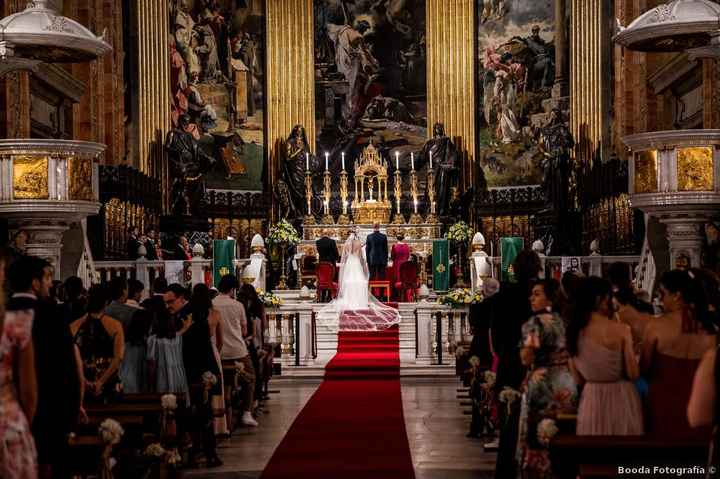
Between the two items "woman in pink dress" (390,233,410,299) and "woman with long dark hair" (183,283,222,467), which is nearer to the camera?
"woman with long dark hair" (183,283,222,467)

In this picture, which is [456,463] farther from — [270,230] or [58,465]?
[270,230]

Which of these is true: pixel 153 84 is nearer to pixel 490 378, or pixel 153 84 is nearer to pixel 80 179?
pixel 80 179

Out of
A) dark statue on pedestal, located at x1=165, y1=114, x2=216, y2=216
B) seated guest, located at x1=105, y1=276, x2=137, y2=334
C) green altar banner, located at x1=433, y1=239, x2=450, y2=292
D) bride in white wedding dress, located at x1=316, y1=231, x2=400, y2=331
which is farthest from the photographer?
dark statue on pedestal, located at x1=165, y1=114, x2=216, y2=216

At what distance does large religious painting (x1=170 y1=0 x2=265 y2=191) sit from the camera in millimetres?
32031

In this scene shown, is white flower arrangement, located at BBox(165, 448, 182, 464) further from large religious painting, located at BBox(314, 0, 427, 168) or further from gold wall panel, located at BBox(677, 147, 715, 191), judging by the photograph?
large religious painting, located at BBox(314, 0, 427, 168)

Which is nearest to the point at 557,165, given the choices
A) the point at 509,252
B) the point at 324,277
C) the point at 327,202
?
the point at 509,252

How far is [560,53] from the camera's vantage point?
32031 millimetres

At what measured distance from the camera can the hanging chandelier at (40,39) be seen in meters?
15.3

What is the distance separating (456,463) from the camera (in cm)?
1100

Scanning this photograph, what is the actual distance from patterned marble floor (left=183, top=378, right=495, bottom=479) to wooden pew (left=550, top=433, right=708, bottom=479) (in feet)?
11.2

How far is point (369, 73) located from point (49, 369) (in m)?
28.6

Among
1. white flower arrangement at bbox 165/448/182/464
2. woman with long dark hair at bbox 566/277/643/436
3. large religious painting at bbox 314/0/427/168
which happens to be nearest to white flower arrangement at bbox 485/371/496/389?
white flower arrangement at bbox 165/448/182/464

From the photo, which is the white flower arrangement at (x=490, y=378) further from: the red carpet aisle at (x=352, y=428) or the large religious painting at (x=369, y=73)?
the large religious painting at (x=369, y=73)

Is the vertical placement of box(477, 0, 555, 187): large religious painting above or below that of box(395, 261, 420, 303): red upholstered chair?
above
